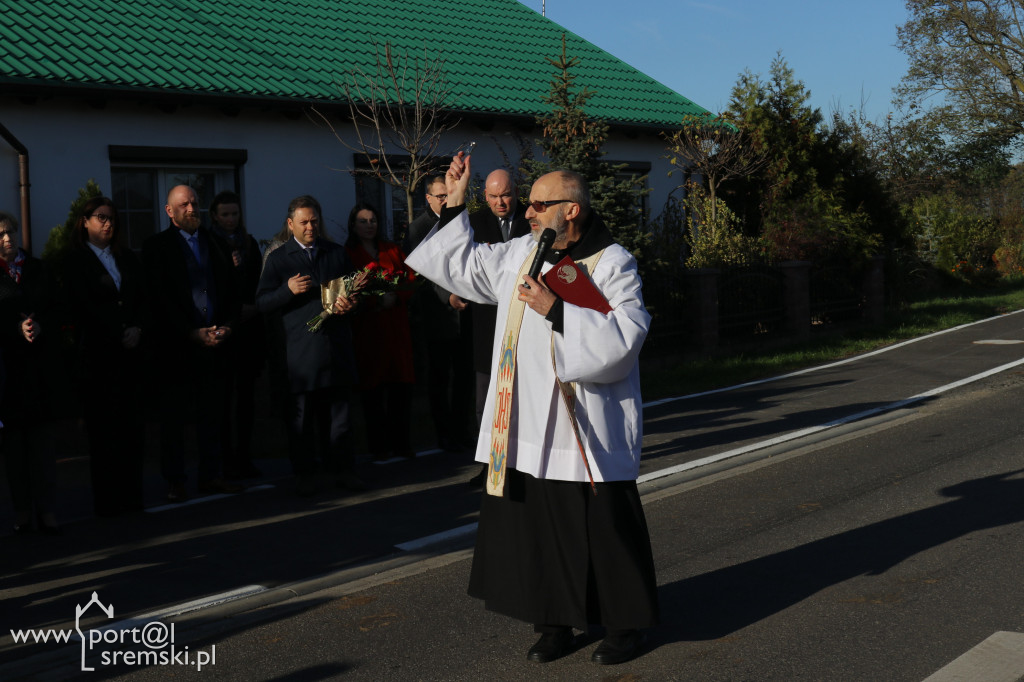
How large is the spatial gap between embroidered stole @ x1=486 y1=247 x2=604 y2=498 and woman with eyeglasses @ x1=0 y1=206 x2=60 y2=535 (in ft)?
11.0

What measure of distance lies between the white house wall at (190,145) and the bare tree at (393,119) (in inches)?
16.1

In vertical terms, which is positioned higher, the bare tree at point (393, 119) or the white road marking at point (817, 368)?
the bare tree at point (393, 119)

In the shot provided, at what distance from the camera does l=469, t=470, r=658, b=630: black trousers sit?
4547 mm

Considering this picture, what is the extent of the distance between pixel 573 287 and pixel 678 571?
210cm

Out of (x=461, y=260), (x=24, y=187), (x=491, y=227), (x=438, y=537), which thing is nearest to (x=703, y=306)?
(x=491, y=227)

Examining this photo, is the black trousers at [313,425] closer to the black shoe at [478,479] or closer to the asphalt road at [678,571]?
the asphalt road at [678,571]

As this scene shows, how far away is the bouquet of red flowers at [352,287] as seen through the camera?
25.1ft

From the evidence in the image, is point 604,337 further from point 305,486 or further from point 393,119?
point 393,119

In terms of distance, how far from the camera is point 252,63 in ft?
49.5

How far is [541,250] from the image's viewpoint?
14.4 feet

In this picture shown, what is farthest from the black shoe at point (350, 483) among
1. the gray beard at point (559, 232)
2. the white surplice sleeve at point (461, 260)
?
the gray beard at point (559, 232)

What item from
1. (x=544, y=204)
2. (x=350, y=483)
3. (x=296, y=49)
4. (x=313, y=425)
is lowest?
(x=350, y=483)

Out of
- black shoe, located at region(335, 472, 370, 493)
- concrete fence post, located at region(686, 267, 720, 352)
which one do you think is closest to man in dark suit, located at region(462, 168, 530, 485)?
black shoe, located at region(335, 472, 370, 493)

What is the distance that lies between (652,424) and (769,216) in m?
10.9
